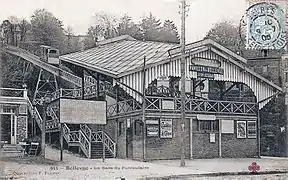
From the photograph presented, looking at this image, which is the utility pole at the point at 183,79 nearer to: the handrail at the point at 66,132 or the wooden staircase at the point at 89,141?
the wooden staircase at the point at 89,141

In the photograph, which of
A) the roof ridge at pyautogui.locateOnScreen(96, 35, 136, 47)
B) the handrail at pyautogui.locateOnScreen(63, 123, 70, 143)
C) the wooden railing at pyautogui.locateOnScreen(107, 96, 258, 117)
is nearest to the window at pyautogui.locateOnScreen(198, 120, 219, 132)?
the wooden railing at pyautogui.locateOnScreen(107, 96, 258, 117)

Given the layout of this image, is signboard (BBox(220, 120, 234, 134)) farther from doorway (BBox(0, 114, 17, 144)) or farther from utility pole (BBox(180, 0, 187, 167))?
doorway (BBox(0, 114, 17, 144))

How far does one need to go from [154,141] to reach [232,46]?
2.02m

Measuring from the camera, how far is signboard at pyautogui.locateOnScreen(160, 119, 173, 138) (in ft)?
34.2

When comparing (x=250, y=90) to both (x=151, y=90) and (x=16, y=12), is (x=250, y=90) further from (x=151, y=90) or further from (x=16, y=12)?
(x=16, y=12)

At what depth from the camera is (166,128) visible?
10477 millimetres

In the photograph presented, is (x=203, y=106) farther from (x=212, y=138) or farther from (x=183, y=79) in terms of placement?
(x=183, y=79)

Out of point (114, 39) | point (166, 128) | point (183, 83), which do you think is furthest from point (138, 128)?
point (114, 39)

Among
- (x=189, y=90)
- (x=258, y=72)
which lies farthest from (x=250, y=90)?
(x=189, y=90)

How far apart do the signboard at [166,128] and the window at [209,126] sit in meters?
0.82

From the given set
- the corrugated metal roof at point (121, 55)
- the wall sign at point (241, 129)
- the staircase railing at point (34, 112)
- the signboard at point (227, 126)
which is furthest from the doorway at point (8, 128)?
the wall sign at point (241, 129)

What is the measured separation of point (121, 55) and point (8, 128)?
2644mm

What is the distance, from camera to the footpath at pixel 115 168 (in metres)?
7.28

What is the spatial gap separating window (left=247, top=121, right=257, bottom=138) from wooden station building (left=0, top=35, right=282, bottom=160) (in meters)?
0.02
